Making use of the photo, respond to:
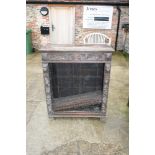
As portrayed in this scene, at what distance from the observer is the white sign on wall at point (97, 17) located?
608 centimetres

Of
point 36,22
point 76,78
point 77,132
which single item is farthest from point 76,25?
point 77,132

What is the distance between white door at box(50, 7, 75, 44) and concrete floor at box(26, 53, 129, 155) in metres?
3.57

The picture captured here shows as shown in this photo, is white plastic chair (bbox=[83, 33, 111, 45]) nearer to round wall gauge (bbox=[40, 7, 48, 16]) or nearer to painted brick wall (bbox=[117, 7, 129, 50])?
painted brick wall (bbox=[117, 7, 129, 50])

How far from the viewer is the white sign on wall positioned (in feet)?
20.0

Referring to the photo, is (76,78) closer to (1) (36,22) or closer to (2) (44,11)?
(2) (44,11)

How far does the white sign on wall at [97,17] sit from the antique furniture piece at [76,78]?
408cm

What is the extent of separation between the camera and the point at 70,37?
652 centimetres

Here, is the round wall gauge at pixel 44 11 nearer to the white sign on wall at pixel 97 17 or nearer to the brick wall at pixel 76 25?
the brick wall at pixel 76 25

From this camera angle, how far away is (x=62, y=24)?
250 inches

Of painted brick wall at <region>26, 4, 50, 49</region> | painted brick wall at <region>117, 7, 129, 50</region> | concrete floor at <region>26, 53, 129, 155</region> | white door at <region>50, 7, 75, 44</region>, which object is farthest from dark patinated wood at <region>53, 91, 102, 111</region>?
painted brick wall at <region>117, 7, 129, 50</region>
